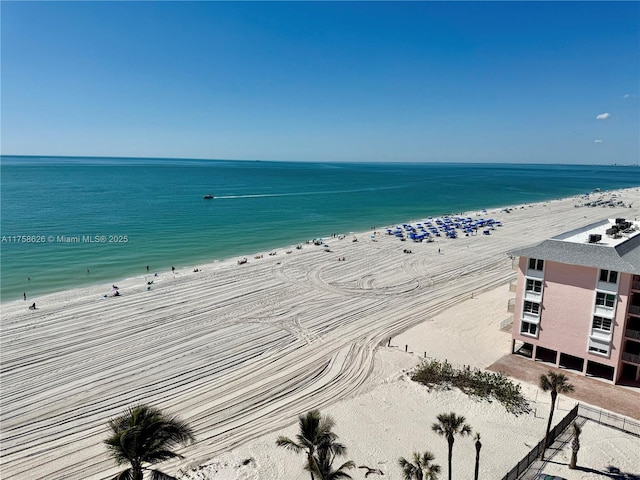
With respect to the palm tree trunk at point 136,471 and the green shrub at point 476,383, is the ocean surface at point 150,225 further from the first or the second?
the palm tree trunk at point 136,471

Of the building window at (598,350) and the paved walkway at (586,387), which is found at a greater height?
the building window at (598,350)

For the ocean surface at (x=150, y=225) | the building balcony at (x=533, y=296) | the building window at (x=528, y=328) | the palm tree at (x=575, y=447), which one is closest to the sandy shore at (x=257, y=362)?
the palm tree at (x=575, y=447)

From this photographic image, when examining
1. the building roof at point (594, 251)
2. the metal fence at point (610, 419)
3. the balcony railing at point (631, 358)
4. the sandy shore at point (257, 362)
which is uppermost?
the building roof at point (594, 251)

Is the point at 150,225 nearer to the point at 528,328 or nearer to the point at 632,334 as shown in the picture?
the point at 528,328

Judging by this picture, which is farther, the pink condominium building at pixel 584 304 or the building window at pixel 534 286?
the building window at pixel 534 286

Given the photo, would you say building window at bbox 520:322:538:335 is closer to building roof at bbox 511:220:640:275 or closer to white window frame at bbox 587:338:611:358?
white window frame at bbox 587:338:611:358

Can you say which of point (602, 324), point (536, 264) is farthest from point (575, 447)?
point (536, 264)
